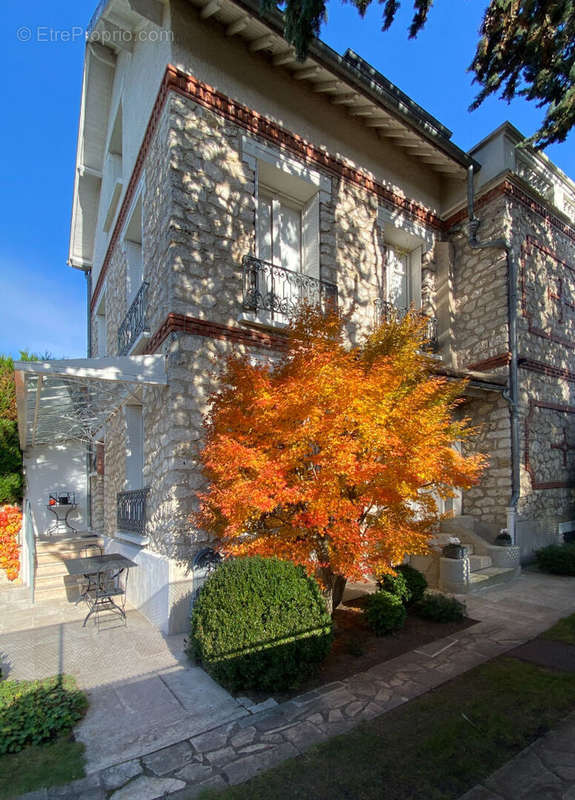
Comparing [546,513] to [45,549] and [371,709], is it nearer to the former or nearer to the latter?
[371,709]

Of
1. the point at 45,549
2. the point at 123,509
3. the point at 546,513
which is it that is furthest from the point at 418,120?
the point at 45,549

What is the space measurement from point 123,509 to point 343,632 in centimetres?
451

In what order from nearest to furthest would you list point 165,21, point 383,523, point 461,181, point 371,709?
point 371,709 < point 383,523 < point 165,21 < point 461,181

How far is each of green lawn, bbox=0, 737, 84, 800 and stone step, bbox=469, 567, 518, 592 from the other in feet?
20.5

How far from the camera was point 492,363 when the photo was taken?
9.41m

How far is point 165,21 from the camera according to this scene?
21.4 ft

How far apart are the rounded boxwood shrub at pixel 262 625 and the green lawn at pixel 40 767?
1244 mm

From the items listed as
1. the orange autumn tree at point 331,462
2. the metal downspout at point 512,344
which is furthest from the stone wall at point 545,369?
Result: the orange autumn tree at point 331,462

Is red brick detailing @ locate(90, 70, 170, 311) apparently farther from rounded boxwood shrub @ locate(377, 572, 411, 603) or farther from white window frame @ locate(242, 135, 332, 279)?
rounded boxwood shrub @ locate(377, 572, 411, 603)

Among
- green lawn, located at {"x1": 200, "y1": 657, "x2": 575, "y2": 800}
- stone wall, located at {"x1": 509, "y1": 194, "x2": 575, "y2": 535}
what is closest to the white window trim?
stone wall, located at {"x1": 509, "y1": 194, "x2": 575, "y2": 535}

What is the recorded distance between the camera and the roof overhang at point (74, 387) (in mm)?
5477

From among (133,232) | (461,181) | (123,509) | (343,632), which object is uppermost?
(461,181)

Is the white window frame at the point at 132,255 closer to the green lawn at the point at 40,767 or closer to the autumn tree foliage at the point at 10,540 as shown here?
the autumn tree foliage at the point at 10,540

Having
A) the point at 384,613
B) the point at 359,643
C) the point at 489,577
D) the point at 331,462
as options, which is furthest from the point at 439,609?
the point at 331,462
